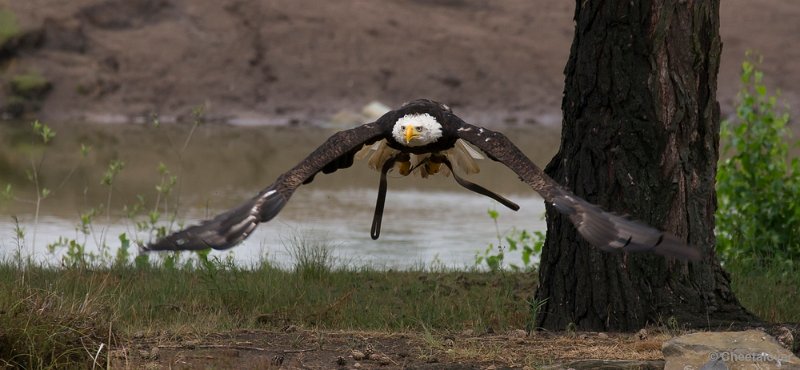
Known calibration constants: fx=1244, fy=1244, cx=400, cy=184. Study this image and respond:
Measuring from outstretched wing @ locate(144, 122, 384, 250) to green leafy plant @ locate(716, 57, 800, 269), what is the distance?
372 centimetres

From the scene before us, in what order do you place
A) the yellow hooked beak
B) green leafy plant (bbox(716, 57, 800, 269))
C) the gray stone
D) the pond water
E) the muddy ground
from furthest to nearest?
the muddy ground → the pond water → green leafy plant (bbox(716, 57, 800, 269)) → the yellow hooked beak → the gray stone

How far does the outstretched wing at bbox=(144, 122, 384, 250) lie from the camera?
184 inches

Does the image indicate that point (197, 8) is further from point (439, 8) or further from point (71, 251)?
point (71, 251)

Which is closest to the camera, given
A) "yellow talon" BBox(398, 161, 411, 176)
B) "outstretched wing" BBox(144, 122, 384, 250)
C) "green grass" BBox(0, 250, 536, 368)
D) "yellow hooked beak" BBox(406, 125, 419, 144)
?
"outstretched wing" BBox(144, 122, 384, 250)

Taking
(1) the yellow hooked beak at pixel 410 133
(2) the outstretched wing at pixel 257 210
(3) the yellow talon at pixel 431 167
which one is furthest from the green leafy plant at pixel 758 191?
(2) the outstretched wing at pixel 257 210

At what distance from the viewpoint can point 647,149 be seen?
6234 millimetres

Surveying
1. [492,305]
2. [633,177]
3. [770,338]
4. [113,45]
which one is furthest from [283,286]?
[113,45]

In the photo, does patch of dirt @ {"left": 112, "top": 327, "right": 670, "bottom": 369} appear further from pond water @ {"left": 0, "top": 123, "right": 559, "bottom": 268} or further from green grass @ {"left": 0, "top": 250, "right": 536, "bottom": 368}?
pond water @ {"left": 0, "top": 123, "right": 559, "bottom": 268}

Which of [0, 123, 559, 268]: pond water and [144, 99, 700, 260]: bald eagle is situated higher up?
[0, 123, 559, 268]: pond water

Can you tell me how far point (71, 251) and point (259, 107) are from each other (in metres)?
11.8

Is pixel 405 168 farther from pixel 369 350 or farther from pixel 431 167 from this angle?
pixel 369 350

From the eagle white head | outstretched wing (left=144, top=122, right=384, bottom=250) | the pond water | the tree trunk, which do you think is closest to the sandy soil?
the pond water

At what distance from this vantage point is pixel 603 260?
20.8 feet

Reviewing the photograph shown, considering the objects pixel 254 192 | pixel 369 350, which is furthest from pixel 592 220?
pixel 254 192
